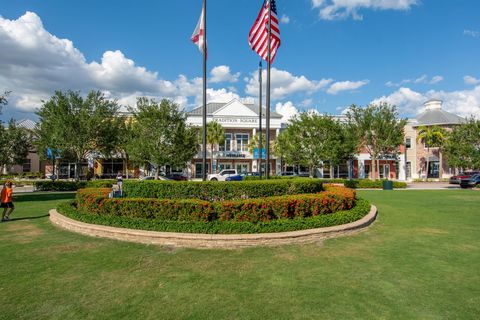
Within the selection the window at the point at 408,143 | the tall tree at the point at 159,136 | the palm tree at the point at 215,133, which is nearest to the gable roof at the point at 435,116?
the window at the point at 408,143

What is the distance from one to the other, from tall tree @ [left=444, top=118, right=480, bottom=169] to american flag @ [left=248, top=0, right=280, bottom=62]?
3213cm

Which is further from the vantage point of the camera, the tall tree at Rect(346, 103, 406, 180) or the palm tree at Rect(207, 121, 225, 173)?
the palm tree at Rect(207, 121, 225, 173)

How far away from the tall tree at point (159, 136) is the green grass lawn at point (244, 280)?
58.3ft

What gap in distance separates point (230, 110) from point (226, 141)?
200 inches

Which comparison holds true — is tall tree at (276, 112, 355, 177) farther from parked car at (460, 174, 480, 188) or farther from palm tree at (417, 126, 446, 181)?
palm tree at (417, 126, 446, 181)

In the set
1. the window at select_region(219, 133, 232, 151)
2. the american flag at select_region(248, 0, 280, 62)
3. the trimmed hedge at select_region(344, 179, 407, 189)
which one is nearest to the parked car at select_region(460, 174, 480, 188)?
the trimmed hedge at select_region(344, 179, 407, 189)

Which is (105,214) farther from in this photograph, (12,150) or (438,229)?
(12,150)

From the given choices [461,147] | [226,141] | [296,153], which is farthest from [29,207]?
[461,147]

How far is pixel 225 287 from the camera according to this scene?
17.1 ft

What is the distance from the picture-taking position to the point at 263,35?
12.5m

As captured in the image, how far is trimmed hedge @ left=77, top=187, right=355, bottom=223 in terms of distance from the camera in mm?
8797

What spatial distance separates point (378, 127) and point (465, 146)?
963 centimetres

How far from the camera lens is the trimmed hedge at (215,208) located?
28.9 ft

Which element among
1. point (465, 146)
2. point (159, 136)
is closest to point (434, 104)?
point (465, 146)
